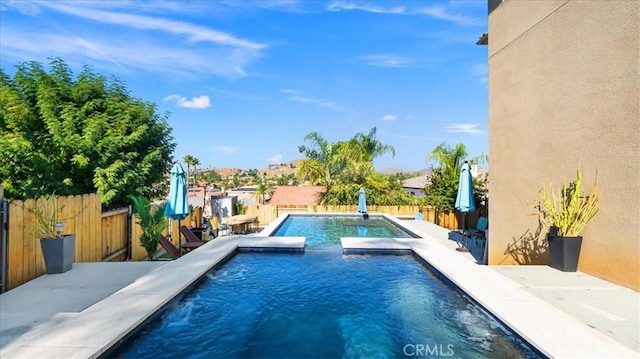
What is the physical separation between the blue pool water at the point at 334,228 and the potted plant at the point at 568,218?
20.9ft

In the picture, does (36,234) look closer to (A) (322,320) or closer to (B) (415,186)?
(A) (322,320)

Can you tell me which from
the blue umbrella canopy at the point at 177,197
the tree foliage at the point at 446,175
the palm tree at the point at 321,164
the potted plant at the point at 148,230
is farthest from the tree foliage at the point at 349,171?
the potted plant at the point at 148,230

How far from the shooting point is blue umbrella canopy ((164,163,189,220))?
8.56m

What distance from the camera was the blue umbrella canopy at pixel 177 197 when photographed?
8562 mm

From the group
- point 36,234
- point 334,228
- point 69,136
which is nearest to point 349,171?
point 334,228

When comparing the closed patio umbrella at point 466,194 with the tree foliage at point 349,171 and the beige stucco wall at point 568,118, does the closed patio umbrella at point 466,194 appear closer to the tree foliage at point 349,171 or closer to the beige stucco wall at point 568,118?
the beige stucco wall at point 568,118

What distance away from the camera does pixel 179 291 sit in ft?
17.3

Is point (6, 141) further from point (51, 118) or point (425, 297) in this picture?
point (425, 297)

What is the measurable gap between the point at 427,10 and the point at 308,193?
19.8m

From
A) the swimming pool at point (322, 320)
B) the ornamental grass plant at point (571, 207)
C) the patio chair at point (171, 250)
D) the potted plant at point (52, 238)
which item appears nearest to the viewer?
the swimming pool at point (322, 320)

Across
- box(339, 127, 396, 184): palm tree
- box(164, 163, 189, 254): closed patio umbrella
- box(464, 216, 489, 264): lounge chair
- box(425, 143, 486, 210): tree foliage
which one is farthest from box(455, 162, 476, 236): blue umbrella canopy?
box(339, 127, 396, 184): palm tree

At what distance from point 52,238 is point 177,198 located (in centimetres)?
278

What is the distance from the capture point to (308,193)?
103ft

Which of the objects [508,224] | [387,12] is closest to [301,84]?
[387,12]
